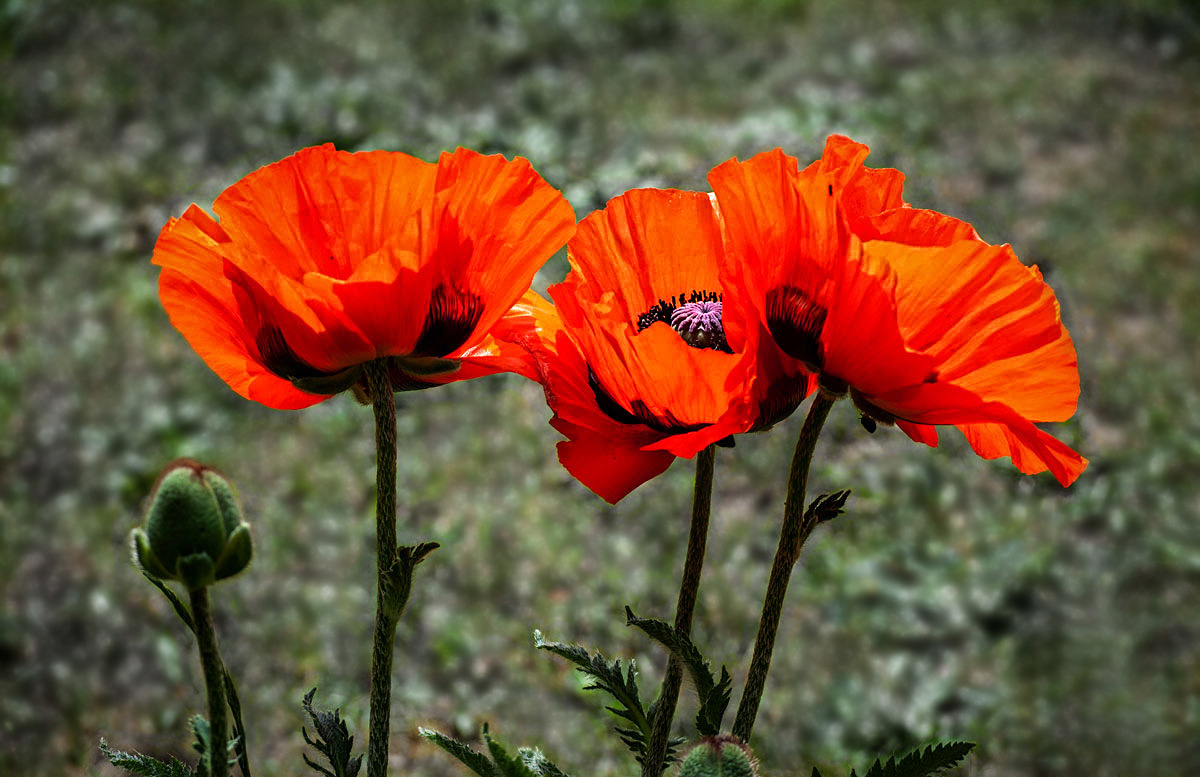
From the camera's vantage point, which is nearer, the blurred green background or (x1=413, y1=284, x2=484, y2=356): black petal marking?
(x1=413, y1=284, x2=484, y2=356): black petal marking

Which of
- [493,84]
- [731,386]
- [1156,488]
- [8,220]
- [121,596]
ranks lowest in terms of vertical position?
[731,386]

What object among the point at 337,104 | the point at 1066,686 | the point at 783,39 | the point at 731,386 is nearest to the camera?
the point at 731,386

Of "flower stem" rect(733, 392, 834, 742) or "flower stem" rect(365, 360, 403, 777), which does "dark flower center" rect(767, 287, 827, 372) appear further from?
"flower stem" rect(365, 360, 403, 777)

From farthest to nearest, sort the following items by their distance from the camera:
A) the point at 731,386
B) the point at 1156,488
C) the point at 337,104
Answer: the point at 337,104 < the point at 1156,488 < the point at 731,386

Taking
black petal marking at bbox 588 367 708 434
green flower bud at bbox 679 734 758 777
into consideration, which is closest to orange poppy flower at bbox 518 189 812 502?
black petal marking at bbox 588 367 708 434

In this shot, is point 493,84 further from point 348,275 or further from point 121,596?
point 348,275

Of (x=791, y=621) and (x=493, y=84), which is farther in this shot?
(x=493, y=84)

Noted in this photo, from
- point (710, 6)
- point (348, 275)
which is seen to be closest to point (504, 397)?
point (348, 275)
